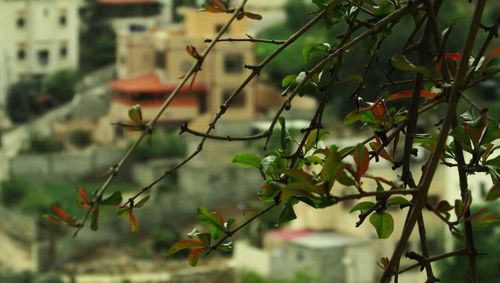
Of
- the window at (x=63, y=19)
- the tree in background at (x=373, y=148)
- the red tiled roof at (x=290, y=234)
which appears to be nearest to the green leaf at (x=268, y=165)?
the tree in background at (x=373, y=148)

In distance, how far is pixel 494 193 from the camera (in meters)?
0.40

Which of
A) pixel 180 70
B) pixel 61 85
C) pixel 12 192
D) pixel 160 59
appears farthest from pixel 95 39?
pixel 12 192

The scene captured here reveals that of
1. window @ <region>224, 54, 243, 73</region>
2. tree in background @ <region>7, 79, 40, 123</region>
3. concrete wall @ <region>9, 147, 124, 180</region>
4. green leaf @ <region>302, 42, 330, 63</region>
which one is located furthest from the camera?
tree in background @ <region>7, 79, 40, 123</region>

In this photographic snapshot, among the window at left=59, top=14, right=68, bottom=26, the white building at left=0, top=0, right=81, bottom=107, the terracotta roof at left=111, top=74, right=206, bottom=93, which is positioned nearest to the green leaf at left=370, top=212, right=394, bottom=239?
the terracotta roof at left=111, top=74, right=206, bottom=93

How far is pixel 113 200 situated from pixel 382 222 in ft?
A: 0.28

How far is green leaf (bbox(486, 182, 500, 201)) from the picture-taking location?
40 centimetres

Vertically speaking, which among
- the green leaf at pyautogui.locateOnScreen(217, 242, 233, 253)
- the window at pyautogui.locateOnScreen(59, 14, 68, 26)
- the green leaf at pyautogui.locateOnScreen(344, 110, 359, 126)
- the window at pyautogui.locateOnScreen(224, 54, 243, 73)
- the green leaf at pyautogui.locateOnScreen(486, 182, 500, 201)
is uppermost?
the green leaf at pyautogui.locateOnScreen(486, 182, 500, 201)

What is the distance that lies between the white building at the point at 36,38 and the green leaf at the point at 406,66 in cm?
1202

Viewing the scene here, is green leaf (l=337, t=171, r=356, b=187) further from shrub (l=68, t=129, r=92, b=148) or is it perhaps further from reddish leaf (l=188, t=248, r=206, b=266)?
shrub (l=68, t=129, r=92, b=148)

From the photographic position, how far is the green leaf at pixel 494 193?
0.40 m

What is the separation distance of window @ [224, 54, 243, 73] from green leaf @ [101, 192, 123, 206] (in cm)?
1056

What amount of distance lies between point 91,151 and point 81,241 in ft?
4.49

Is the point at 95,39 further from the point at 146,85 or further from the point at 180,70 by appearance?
the point at 146,85

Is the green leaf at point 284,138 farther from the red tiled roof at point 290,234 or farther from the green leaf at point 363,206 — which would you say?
the red tiled roof at point 290,234
